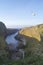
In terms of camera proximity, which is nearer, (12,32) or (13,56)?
(13,56)

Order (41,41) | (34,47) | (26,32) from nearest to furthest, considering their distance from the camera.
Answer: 1. (34,47)
2. (41,41)
3. (26,32)

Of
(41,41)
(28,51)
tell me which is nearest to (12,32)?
(41,41)

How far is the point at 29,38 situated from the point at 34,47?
4796mm

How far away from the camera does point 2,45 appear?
21.1 m

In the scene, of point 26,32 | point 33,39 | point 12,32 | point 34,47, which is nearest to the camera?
point 34,47

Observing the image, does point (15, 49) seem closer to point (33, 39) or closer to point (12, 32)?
point (33, 39)

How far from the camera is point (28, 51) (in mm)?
20516

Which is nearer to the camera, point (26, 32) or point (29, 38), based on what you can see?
point (29, 38)

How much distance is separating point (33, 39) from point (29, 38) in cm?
47

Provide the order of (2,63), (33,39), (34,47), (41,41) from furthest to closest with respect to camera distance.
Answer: (33,39), (41,41), (34,47), (2,63)

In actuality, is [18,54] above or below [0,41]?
below

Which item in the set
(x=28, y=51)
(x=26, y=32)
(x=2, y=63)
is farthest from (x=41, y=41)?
(x=2, y=63)

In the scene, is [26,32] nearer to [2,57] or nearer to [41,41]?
[41,41]

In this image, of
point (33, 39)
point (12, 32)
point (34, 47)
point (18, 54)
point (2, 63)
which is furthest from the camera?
point (12, 32)
